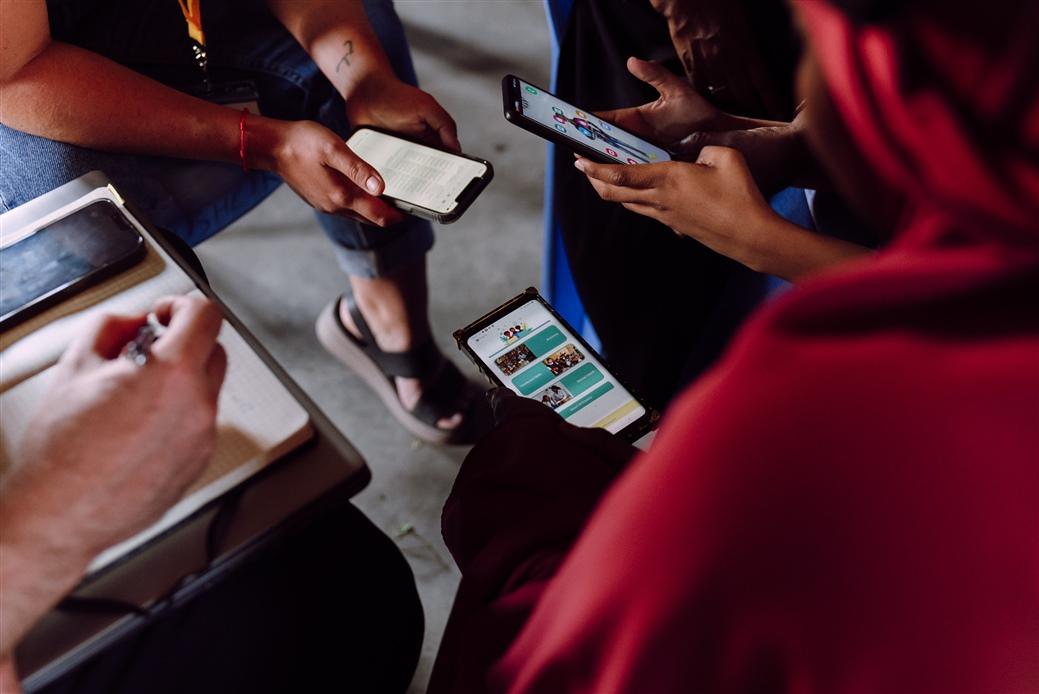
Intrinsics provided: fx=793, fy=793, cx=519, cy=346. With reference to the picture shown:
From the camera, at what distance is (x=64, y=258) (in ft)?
2.10

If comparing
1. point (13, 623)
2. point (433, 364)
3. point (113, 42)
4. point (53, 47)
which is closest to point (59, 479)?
point (13, 623)

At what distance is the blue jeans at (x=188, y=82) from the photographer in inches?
35.2

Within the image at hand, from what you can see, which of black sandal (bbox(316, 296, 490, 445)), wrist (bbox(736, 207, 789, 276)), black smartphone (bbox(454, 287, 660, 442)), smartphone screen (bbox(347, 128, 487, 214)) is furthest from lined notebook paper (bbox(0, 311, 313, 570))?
black sandal (bbox(316, 296, 490, 445))

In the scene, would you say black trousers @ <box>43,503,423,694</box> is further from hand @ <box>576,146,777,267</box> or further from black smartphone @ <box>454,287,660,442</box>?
hand @ <box>576,146,777,267</box>

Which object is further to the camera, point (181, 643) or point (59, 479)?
point (181, 643)

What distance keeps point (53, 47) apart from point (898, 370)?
0.91 metres

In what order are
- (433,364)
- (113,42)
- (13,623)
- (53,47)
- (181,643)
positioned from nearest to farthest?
(13,623)
(181,643)
(53,47)
(113,42)
(433,364)

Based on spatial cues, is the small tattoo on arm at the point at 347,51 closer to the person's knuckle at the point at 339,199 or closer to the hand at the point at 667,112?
the person's knuckle at the point at 339,199

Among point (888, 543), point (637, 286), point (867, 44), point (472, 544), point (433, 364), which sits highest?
point (867, 44)

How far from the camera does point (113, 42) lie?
979mm

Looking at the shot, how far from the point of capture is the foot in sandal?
129cm

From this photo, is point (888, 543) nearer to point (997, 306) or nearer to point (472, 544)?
point (997, 306)

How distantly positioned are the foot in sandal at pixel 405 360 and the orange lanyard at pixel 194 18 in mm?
426

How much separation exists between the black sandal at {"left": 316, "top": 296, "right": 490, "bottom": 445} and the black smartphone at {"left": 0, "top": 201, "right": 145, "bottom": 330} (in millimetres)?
691
